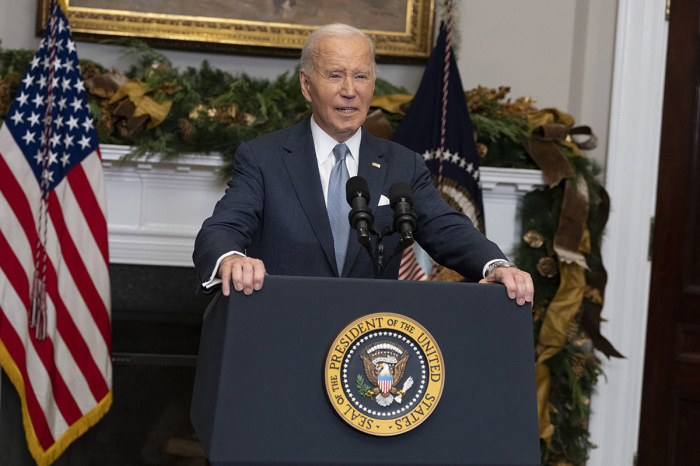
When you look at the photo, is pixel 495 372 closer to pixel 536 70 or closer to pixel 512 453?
pixel 512 453

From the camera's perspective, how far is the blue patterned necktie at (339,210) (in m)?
1.87

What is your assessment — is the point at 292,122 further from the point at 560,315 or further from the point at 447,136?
the point at 560,315

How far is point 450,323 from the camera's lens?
1379 mm

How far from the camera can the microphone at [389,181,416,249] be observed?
1.45 metres

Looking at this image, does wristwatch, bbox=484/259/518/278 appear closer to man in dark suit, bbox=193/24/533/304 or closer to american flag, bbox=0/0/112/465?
man in dark suit, bbox=193/24/533/304

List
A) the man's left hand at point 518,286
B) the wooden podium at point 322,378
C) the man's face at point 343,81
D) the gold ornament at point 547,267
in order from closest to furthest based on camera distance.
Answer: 1. the wooden podium at point 322,378
2. the man's left hand at point 518,286
3. the man's face at point 343,81
4. the gold ornament at point 547,267

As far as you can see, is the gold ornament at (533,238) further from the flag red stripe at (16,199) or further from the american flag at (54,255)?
the flag red stripe at (16,199)

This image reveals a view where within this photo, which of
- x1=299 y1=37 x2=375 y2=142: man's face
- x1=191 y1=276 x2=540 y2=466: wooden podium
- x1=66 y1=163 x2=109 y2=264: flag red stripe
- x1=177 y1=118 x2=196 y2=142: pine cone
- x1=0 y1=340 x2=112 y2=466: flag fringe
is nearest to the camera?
x1=191 y1=276 x2=540 y2=466: wooden podium

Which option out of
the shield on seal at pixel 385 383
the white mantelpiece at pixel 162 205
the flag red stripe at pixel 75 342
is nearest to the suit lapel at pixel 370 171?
the shield on seal at pixel 385 383

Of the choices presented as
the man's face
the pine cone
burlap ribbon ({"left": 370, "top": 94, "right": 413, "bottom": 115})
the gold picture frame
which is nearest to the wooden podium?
the man's face

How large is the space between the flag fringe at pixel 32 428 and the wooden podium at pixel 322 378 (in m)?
1.84

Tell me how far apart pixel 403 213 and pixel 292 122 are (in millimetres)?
1889

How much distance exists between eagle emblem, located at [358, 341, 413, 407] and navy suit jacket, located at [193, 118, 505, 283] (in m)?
0.44

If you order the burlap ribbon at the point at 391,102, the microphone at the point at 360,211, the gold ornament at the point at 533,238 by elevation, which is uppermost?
the burlap ribbon at the point at 391,102
